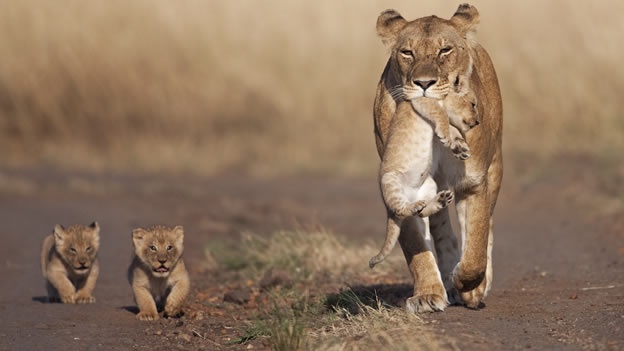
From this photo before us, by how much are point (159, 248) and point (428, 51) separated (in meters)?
2.41

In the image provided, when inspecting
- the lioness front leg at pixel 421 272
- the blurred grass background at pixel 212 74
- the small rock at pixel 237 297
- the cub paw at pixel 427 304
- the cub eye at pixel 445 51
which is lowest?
the cub paw at pixel 427 304

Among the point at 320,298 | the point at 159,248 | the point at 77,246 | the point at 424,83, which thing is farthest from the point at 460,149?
the point at 77,246

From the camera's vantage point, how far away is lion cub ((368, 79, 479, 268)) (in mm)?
5852

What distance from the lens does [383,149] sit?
21.1 ft

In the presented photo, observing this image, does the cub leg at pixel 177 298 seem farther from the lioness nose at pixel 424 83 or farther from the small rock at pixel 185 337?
the lioness nose at pixel 424 83

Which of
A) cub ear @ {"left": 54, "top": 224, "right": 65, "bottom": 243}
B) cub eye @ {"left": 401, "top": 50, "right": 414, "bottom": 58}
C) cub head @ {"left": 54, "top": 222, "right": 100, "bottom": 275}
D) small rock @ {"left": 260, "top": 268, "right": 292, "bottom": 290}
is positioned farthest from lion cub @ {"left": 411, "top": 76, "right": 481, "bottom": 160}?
cub ear @ {"left": 54, "top": 224, "right": 65, "bottom": 243}

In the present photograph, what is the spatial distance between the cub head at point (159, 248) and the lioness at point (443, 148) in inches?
69.6

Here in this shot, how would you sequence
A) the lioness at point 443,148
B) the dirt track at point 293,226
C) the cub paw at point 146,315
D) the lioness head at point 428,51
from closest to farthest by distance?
the lioness head at point 428,51
the lioness at point 443,148
the dirt track at point 293,226
the cub paw at point 146,315

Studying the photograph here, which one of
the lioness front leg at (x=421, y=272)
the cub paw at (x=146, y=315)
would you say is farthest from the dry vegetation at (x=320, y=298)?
the cub paw at (x=146, y=315)

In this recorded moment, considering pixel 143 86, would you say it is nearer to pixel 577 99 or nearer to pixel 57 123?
pixel 57 123

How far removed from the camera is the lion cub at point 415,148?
5.85 m

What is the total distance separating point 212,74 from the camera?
59.1 feet

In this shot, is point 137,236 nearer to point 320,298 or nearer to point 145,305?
point 145,305

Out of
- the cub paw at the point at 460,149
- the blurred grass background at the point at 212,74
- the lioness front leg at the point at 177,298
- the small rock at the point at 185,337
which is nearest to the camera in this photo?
the cub paw at the point at 460,149
